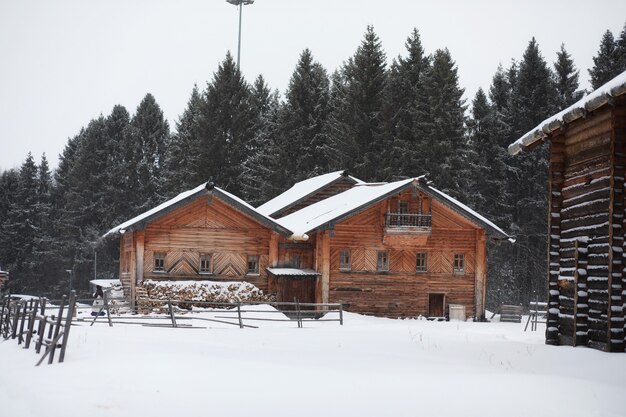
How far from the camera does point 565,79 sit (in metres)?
62.1

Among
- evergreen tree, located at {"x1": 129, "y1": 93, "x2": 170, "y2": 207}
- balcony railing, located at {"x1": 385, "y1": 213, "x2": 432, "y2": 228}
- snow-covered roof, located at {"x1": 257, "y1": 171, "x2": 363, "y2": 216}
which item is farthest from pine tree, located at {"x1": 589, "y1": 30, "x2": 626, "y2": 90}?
evergreen tree, located at {"x1": 129, "y1": 93, "x2": 170, "y2": 207}

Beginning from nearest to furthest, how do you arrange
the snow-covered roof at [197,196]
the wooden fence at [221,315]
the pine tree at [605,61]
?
1. the wooden fence at [221,315]
2. the snow-covered roof at [197,196]
3. the pine tree at [605,61]

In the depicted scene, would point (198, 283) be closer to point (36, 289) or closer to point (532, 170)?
point (532, 170)

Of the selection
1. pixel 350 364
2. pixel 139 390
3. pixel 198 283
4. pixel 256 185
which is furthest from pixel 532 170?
pixel 139 390

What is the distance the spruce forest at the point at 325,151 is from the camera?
58.9 m

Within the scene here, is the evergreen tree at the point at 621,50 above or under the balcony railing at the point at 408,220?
above

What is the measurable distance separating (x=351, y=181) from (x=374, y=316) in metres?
13.6

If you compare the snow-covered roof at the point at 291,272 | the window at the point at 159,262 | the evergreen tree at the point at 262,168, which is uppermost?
the evergreen tree at the point at 262,168

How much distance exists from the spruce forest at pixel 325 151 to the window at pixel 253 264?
2023 cm

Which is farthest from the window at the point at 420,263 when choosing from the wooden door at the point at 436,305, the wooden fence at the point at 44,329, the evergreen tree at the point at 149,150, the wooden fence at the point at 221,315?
the evergreen tree at the point at 149,150

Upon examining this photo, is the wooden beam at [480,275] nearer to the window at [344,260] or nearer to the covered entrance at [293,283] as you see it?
the window at [344,260]

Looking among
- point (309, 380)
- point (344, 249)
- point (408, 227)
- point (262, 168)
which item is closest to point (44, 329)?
point (309, 380)

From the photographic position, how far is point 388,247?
40812 mm

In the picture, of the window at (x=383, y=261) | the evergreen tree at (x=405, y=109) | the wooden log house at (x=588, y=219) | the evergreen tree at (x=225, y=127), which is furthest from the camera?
the evergreen tree at (x=225, y=127)
